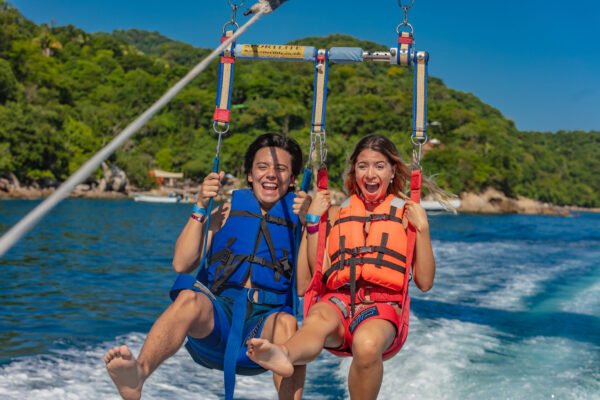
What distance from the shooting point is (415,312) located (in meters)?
9.05

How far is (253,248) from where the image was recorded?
349cm

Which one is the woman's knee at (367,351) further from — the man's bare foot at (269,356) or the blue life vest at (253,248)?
the blue life vest at (253,248)

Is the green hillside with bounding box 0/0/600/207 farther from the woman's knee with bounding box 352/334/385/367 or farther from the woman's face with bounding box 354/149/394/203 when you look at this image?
the woman's knee with bounding box 352/334/385/367

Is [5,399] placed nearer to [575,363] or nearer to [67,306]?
[67,306]

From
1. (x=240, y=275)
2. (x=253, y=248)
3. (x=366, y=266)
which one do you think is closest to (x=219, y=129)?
(x=253, y=248)

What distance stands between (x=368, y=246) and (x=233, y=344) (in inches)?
33.9

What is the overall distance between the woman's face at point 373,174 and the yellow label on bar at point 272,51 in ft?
2.57

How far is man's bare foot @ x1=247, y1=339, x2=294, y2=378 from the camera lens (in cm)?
252

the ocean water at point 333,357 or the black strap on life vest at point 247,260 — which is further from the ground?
the black strap on life vest at point 247,260

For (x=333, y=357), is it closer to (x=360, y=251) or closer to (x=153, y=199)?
(x=360, y=251)

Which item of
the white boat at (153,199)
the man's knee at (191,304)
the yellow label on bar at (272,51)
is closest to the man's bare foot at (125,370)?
the man's knee at (191,304)

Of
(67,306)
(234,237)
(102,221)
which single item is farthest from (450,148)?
(234,237)

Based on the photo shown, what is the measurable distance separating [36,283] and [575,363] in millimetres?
8080

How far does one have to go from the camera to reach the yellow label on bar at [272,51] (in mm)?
3881
